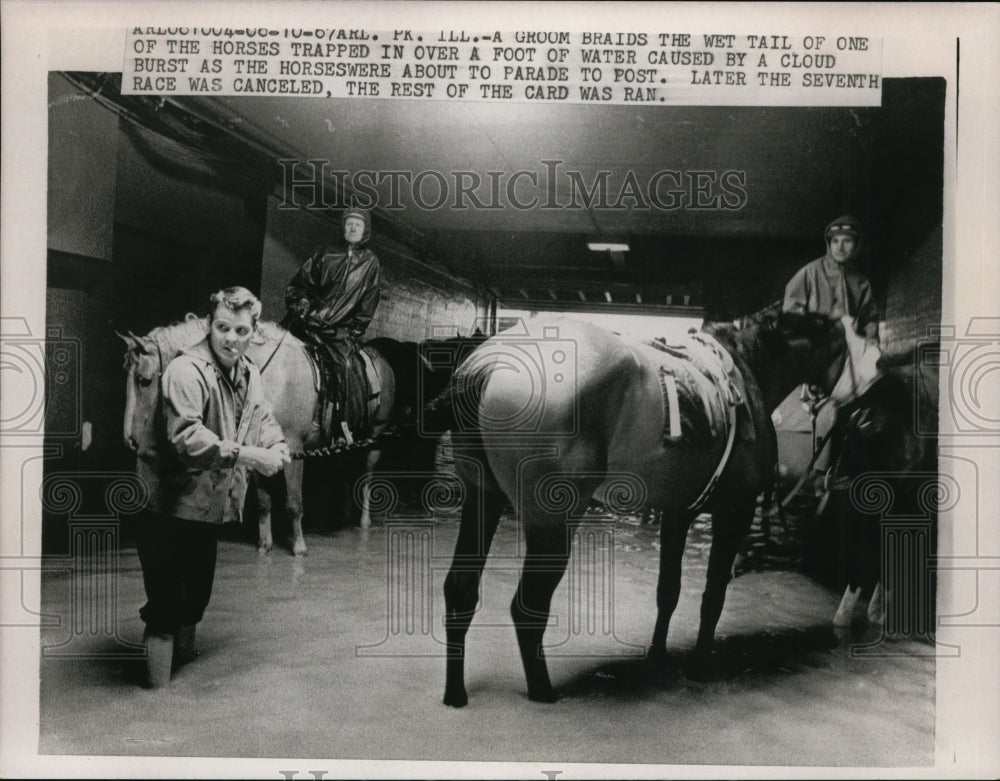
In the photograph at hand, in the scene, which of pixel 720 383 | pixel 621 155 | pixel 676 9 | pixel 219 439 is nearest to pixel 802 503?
pixel 720 383

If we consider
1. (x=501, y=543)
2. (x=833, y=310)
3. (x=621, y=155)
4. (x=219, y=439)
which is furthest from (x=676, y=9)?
(x=219, y=439)

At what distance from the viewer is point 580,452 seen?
3889 millimetres

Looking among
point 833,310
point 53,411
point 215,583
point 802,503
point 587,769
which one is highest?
point 833,310

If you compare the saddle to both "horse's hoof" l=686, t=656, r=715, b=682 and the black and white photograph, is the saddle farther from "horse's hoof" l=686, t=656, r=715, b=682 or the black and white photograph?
"horse's hoof" l=686, t=656, r=715, b=682

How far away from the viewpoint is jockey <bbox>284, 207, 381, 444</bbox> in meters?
4.00

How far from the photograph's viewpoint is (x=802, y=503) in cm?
405

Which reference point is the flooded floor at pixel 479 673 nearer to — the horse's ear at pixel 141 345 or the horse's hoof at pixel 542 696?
the horse's hoof at pixel 542 696

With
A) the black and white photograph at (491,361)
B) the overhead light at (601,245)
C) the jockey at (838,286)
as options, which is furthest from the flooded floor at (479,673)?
the overhead light at (601,245)

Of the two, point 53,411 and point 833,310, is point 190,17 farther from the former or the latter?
point 833,310

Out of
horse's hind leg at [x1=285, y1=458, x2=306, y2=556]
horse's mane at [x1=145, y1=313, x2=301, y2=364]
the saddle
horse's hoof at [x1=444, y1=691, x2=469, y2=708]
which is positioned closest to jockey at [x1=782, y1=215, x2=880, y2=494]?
the saddle

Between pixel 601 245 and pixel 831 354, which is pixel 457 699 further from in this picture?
pixel 831 354

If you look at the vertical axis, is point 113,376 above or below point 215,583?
above

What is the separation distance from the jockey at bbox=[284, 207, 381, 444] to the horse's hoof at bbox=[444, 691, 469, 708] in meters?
1.17

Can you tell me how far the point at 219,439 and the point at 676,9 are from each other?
266cm
